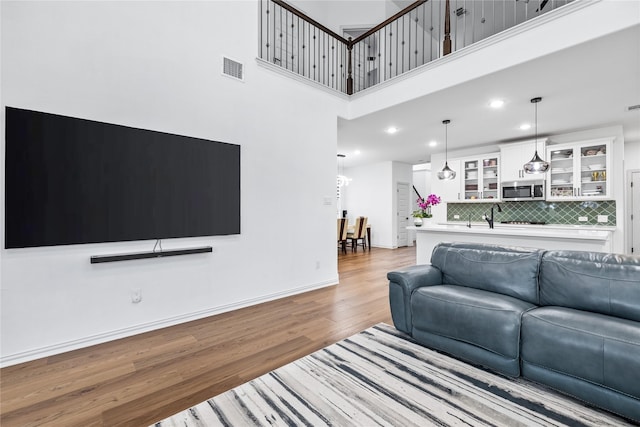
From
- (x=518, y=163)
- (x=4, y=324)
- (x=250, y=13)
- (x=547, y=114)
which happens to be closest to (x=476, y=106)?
(x=547, y=114)

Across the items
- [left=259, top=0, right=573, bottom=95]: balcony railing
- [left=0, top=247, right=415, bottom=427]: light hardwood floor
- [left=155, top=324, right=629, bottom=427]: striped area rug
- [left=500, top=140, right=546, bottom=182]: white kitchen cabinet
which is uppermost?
[left=259, top=0, right=573, bottom=95]: balcony railing

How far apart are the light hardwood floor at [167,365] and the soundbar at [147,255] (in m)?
0.77

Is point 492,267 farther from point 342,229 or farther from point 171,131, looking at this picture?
point 342,229

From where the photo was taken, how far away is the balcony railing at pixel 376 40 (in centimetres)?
561

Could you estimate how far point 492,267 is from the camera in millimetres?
2602

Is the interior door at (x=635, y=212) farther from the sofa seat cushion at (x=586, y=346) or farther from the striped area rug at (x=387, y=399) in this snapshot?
the striped area rug at (x=387, y=399)

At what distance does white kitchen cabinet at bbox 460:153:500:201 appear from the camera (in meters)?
6.50

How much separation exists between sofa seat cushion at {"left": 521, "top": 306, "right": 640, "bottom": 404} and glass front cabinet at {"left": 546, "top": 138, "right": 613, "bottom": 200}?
468 cm

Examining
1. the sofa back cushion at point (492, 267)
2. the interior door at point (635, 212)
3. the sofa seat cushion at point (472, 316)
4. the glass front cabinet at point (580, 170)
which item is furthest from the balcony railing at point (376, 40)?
the interior door at point (635, 212)

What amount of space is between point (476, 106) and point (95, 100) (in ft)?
15.3

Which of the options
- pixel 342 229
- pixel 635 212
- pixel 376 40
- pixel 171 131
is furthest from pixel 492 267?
pixel 635 212

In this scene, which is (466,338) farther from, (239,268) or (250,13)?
(250,13)

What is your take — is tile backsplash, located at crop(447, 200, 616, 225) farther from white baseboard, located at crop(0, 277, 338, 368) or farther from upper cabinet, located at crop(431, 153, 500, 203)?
white baseboard, located at crop(0, 277, 338, 368)

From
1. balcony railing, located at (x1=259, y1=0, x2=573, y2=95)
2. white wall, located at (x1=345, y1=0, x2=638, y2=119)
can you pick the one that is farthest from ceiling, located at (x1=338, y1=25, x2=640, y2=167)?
balcony railing, located at (x1=259, y1=0, x2=573, y2=95)
